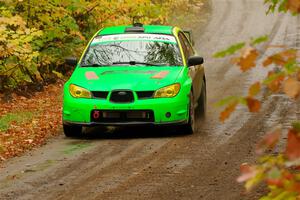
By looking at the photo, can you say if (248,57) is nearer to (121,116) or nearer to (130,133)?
(121,116)

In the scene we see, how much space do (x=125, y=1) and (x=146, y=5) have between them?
0.96m

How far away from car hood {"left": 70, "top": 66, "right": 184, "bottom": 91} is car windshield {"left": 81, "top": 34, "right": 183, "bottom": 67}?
0.22 meters

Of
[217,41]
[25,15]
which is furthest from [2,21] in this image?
[217,41]

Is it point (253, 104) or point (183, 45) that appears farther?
point (183, 45)

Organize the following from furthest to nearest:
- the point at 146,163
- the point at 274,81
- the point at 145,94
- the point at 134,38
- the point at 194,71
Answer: the point at 194,71 → the point at 134,38 → the point at 145,94 → the point at 146,163 → the point at 274,81

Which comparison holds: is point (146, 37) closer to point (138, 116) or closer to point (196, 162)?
point (138, 116)

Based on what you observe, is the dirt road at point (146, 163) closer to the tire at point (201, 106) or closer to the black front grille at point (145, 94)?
the tire at point (201, 106)

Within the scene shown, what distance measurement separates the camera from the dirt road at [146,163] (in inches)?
282

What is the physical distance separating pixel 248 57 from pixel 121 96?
26.5ft

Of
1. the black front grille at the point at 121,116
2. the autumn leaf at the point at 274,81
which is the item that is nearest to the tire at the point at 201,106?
the black front grille at the point at 121,116

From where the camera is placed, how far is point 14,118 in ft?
Result: 42.3

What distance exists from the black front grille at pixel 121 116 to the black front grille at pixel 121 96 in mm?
166

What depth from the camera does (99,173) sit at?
8.08m

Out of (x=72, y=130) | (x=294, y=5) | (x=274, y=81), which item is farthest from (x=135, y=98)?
(x=294, y=5)
